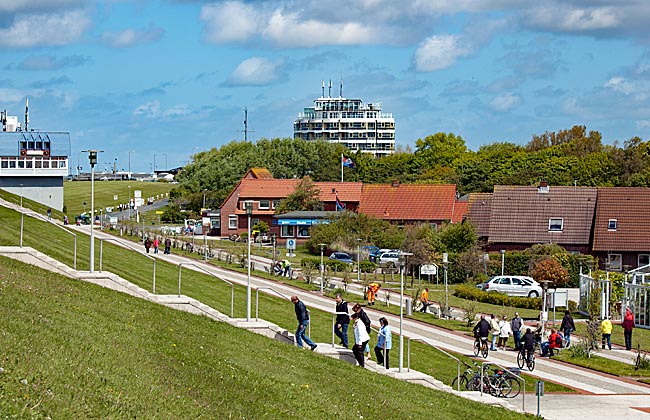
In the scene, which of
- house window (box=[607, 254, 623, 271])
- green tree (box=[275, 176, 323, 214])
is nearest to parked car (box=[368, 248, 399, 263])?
house window (box=[607, 254, 623, 271])

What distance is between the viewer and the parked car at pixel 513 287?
57.4 meters

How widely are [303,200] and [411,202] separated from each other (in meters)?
9.98

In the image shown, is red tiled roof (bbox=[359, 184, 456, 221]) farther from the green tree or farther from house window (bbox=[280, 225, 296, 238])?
house window (bbox=[280, 225, 296, 238])

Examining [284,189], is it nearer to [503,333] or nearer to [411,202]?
[411,202]

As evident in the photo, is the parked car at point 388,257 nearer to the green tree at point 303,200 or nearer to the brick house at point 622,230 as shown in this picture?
the brick house at point 622,230

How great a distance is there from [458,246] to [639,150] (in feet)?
182

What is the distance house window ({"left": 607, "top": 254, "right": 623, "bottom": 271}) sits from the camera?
2746 inches

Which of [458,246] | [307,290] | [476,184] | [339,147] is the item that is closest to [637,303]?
[307,290]

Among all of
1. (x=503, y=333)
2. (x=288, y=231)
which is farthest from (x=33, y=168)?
(x=503, y=333)

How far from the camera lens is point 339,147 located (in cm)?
14375

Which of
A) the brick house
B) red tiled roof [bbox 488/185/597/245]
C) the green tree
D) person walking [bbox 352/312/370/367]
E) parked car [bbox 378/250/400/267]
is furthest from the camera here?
the green tree

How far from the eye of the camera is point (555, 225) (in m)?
73.9

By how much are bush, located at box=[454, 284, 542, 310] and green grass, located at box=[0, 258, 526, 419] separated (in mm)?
27579

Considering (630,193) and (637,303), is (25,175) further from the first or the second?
(637,303)
